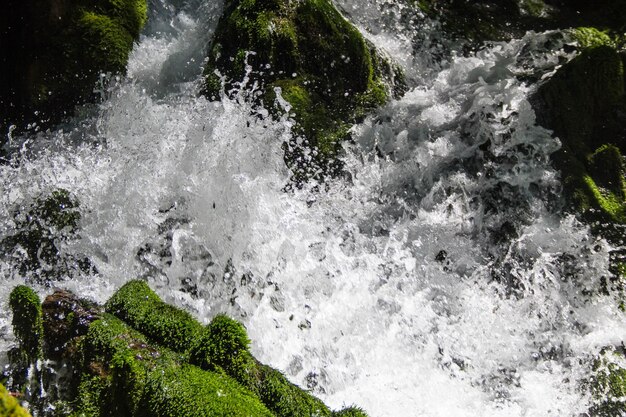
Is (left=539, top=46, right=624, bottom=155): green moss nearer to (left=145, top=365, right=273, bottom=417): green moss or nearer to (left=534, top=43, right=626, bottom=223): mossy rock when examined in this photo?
(left=534, top=43, right=626, bottom=223): mossy rock

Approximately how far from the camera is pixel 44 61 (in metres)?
6.12

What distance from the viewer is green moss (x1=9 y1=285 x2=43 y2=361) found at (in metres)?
3.54

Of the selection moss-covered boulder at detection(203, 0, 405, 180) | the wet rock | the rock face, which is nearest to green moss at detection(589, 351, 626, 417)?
the rock face

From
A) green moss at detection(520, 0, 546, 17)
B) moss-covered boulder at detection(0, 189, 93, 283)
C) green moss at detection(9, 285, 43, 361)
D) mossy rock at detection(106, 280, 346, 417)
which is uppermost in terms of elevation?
green moss at detection(520, 0, 546, 17)

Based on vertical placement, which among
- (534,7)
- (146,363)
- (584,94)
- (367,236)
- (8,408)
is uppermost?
(534,7)

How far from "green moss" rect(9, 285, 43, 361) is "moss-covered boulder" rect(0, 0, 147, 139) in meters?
3.10

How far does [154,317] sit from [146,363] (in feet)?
1.92

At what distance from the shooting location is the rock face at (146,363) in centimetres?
253

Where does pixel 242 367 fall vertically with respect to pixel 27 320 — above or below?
above

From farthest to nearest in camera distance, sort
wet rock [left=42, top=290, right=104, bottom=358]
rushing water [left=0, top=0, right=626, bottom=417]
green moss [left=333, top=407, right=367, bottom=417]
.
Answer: rushing water [left=0, top=0, right=626, bottom=417], wet rock [left=42, top=290, right=104, bottom=358], green moss [left=333, top=407, right=367, bottom=417]

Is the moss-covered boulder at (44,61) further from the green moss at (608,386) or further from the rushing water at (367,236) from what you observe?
the green moss at (608,386)

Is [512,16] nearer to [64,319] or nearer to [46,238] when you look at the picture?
[46,238]

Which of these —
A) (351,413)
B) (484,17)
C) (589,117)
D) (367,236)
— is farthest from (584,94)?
(351,413)

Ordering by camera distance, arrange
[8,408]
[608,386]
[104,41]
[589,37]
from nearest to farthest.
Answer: [8,408] < [608,386] < [104,41] < [589,37]
